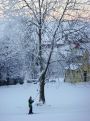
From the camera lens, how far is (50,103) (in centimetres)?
1474

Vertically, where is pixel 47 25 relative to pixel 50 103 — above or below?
above

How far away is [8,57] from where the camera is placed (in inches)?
605

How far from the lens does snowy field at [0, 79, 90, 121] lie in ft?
37.6

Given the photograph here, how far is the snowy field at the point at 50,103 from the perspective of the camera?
11.4m

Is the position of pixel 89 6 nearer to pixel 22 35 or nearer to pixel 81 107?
pixel 22 35

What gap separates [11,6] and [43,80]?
11.0 ft

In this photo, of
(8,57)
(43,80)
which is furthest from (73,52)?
(8,57)

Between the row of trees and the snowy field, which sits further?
the row of trees

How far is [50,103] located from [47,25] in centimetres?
316

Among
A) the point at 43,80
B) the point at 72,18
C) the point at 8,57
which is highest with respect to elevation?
the point at 72,18

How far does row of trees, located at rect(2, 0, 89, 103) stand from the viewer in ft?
47.4

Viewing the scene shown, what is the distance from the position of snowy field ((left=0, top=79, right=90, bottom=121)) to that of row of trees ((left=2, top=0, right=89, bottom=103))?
3.43 feet

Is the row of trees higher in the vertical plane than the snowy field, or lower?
higher

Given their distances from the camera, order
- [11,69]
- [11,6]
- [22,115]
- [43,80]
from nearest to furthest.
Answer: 1. [22,115]
2. [11,6]
3. [43,80]
4. [11,69]
